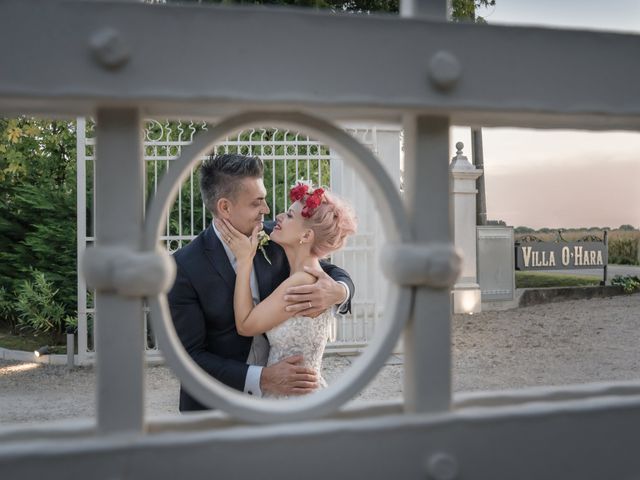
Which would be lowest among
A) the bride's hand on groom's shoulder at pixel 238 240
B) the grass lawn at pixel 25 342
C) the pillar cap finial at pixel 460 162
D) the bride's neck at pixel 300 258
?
the grass lawn at pixel 25 342

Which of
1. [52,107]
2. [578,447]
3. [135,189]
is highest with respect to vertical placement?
[52,107]

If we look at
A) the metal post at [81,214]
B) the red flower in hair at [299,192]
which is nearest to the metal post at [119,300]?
the red flower in hair at [299,192]

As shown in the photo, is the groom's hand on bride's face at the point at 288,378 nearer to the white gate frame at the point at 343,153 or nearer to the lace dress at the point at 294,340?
the lace dress at the point at 294,340

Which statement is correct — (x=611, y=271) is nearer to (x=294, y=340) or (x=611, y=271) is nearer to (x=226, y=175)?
(x=294, y=340)

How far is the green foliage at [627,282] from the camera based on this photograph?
11.7m

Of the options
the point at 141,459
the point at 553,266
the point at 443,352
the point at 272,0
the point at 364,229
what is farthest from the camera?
the point at 553,266

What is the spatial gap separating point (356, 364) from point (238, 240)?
1615 millimetres

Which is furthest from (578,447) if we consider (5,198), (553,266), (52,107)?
(553,266)

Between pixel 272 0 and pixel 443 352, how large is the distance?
9.14 m

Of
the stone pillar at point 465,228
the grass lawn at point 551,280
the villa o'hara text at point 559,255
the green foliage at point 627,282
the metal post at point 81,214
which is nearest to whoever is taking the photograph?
the metal post at point 81,214

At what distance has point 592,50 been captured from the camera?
95 cm

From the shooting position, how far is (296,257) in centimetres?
277

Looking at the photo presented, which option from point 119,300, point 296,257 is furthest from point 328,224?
point 119,300

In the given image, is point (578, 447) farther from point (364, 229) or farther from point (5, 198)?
point (5, 198)
